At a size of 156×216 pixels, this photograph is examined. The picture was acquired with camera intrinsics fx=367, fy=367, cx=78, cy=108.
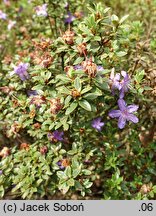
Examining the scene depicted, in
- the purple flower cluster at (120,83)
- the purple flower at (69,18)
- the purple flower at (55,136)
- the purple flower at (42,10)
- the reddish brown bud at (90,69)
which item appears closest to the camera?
the reddish brown bud at (90,69)

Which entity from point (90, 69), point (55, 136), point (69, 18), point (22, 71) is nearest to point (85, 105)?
point (90, 69)

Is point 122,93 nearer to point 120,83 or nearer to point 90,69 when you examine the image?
point 120,83

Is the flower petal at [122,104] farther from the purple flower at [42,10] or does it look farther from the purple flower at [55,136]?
the purple flower at [42,10]

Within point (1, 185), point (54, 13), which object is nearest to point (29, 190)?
point (1, 185)

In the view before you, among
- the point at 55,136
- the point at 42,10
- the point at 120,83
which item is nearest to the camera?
the point at 120,83

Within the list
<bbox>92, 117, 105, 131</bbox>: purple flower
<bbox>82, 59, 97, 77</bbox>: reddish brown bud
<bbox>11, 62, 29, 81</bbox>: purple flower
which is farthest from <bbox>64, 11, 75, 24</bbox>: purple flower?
<bbox>82, 59, 97, 77</bbox>: reddish brown bud

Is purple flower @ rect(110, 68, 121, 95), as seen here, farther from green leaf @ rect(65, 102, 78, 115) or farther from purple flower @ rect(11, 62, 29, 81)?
purple flower @ rect(11, 62, 29, 81)

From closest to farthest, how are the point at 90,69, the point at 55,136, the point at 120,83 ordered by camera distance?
the point at 90,69, the point at 120,83, the point at 55,136

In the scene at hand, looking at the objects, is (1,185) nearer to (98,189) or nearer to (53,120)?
(53,120)

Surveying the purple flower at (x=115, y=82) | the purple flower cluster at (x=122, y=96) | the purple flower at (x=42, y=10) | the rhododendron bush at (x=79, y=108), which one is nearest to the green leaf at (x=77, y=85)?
the rhododendron bush at (x=79, y=108)
